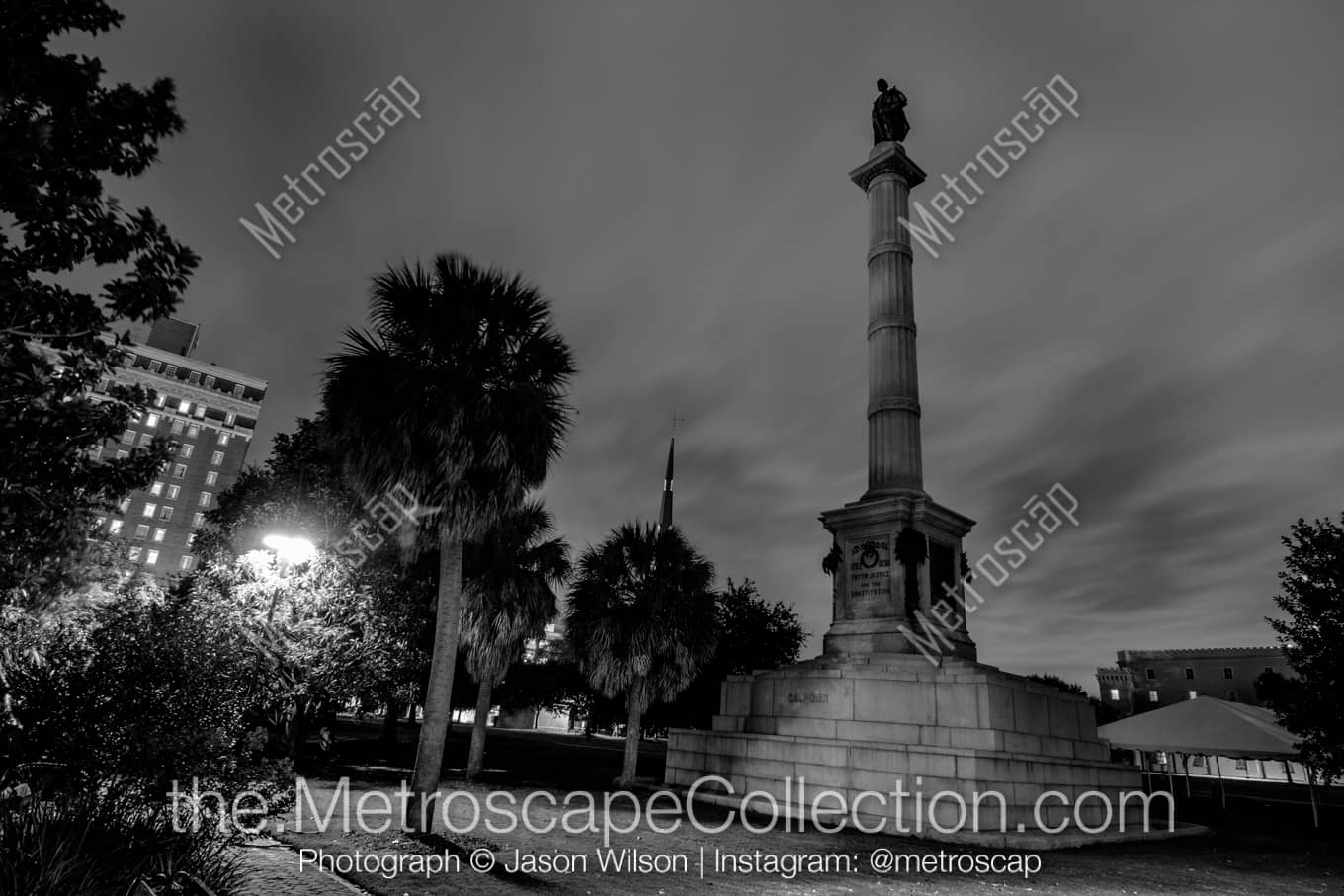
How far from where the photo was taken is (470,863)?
857cm

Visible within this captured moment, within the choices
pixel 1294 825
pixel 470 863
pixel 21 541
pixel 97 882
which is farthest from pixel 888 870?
pixel 1294 825

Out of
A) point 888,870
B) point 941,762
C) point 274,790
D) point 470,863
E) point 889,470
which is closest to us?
point 274,790

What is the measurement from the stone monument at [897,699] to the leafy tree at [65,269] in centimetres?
1370

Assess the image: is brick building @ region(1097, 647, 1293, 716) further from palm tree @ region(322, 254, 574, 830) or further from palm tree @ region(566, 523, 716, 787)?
palm tree @ region(322, 254, 574, 830)

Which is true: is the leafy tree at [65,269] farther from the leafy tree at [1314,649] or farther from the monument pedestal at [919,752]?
the leafy tree at [1314,649]

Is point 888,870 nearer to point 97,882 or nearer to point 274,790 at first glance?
point 274,790

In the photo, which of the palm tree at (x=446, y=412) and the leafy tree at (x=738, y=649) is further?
the leafy tree at (x=738, y=649)

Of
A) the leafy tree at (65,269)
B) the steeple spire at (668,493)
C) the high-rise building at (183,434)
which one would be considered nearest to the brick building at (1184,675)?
the steeple spire at (668,493)

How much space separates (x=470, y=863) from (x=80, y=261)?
7.91m

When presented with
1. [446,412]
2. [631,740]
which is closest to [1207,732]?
[631,740]

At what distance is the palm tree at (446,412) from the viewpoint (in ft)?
35.9

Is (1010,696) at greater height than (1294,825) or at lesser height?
greater

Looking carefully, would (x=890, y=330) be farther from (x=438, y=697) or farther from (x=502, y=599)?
(x=438, y=697)

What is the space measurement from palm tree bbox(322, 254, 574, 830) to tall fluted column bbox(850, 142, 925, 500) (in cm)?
1184
